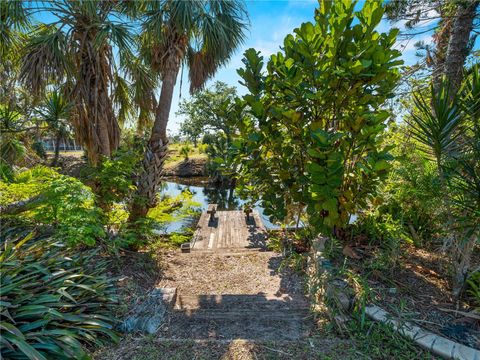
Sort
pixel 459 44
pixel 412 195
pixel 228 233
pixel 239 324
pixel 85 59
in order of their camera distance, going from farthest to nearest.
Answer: pixel 228 233 < pixel 85 59 < pixel 459 44 < pixel 412 195 < pixel 239 324

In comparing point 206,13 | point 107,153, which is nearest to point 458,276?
point 206,13

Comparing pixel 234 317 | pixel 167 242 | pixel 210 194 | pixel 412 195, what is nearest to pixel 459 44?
pixel 412 195

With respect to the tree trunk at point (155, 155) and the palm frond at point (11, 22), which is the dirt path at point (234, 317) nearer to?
the tree trunk at point (155, 155)

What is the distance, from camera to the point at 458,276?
2199 mm

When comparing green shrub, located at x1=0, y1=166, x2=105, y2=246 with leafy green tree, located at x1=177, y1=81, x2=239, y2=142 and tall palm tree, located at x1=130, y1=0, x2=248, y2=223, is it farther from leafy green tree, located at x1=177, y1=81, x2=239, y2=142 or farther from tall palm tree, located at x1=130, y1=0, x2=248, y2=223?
leafy green tree, located at x1=177, y1=81, x2=239, y2=142

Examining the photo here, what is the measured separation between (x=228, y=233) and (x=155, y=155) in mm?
2439

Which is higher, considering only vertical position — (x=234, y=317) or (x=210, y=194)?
(x=210, y=194)

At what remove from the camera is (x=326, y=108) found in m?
2.92

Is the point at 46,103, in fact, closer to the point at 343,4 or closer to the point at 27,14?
the point at 27,14

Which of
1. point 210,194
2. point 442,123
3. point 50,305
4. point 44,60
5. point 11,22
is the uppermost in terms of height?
point 11,22

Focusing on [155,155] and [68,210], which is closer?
[68,210]

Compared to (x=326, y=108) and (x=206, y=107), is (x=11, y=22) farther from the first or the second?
(x=206, y=107)

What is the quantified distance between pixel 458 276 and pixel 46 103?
5.22 metres

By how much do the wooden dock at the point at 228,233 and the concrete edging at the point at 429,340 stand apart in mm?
2386
